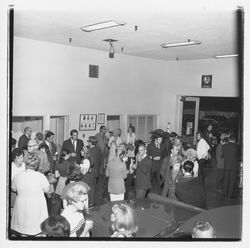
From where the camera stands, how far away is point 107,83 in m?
9.62

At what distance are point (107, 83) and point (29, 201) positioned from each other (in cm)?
606

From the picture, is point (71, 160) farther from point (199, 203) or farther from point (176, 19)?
point (176, 19)

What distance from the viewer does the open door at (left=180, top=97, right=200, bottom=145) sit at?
11227 mm

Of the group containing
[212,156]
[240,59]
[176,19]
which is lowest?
[212,156]

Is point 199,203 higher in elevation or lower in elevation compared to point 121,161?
lower

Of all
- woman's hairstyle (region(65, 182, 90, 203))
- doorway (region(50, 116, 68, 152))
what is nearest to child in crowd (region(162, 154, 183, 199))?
woman's hairstyle (region(65, 182, 90, 203))

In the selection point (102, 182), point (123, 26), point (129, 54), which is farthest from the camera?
point (129, 54)

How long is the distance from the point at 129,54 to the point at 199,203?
245 inches

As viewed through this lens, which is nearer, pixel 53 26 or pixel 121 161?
pixel 121 161

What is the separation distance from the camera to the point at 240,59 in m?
3.56

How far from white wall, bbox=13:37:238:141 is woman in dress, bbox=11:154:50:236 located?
2581 millimetres

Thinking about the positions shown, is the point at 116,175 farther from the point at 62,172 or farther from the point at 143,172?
the point at 62,172
